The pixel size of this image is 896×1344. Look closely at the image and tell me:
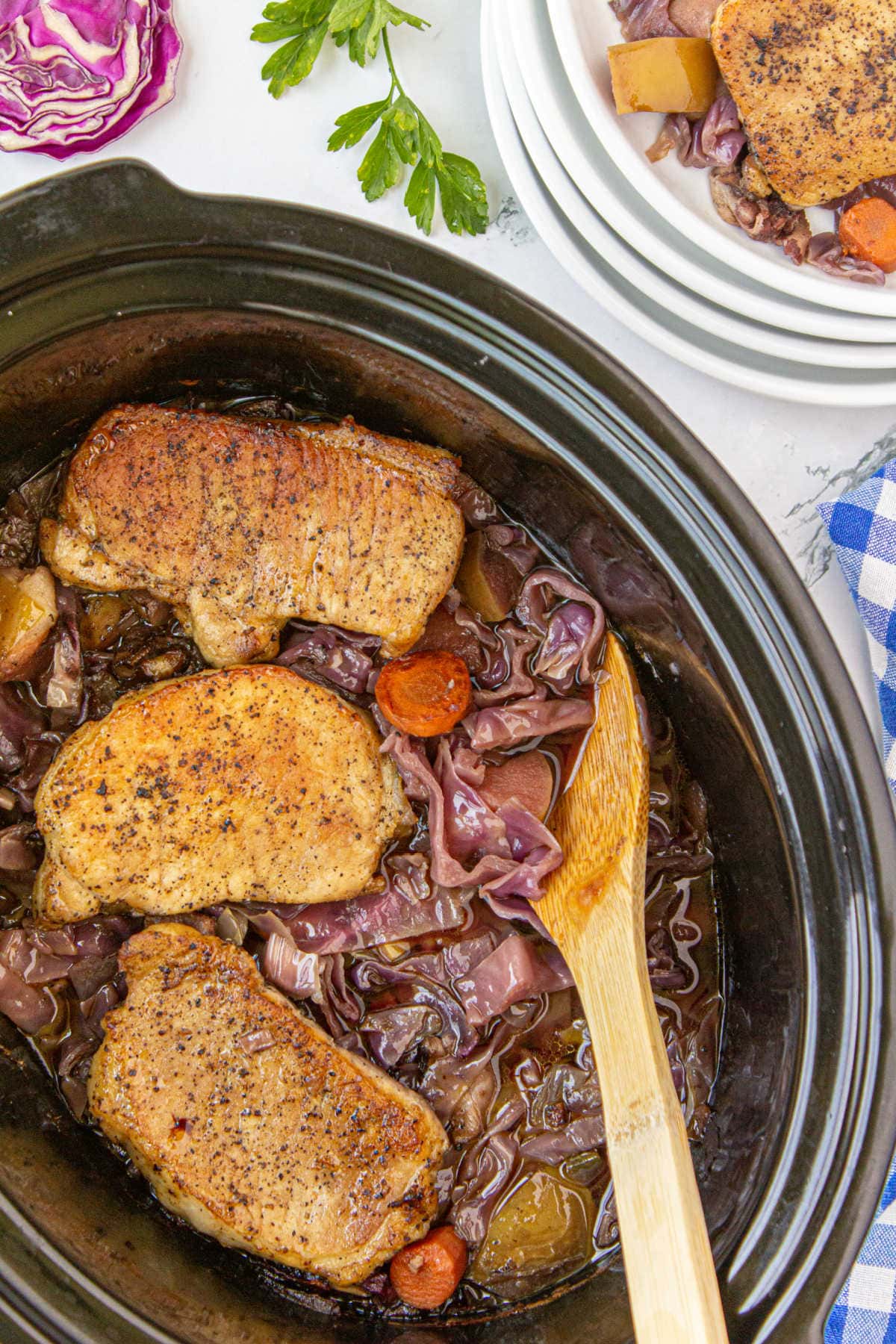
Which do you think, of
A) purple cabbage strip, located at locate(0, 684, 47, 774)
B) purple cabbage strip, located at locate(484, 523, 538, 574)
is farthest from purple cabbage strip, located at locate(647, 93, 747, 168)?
purple cabbage strip, located at locate(0, 684, 47, 774)

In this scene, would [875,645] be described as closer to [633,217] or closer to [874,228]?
[874,228]

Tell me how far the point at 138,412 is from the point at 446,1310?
274 cm

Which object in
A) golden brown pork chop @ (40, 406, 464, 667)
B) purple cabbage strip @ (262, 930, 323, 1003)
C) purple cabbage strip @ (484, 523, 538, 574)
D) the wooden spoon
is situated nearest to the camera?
the wooden spoon

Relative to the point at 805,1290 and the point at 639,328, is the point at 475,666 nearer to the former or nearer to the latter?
the point at 639,328

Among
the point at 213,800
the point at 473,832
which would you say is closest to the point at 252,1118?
the point at 213,800

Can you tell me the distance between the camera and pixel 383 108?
2549 mm

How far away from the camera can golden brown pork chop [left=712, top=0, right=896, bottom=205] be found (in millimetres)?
2330

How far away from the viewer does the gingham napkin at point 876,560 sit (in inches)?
106

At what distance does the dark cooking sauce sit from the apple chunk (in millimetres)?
65

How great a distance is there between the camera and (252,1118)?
2.93 m

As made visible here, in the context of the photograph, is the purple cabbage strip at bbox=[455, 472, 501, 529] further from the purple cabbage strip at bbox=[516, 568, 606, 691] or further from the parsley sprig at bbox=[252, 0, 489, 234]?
the parsley sprig at bbox=[252, 0, 489, 234]

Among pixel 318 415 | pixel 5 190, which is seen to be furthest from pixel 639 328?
pixel 5 190

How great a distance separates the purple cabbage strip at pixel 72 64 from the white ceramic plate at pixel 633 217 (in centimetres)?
87

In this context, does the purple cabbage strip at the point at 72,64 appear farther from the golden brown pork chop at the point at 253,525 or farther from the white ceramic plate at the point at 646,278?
the white ceramic plate at the point at 646,278
